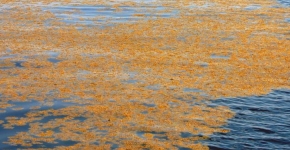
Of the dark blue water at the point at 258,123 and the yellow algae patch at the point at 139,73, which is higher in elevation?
the yellow algae patch at the point at 139,73

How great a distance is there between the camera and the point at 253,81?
300 inches

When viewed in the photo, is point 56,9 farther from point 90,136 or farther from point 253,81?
point 90,136

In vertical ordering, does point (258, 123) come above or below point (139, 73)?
below

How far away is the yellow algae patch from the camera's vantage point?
5.93 m

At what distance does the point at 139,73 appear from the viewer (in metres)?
8.03

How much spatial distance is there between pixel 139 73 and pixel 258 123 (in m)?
2.52

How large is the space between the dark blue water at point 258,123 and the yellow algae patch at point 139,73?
16 cm

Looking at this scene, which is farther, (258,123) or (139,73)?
(139,73)

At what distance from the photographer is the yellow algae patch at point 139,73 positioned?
233 inches

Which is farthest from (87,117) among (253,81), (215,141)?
(253,81)

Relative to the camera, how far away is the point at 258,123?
611 cm

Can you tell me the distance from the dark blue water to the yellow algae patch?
0.52ft

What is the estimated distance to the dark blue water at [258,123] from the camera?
18.2 ft

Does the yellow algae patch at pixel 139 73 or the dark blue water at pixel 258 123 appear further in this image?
the yellow algae patch at pixel 139 73
